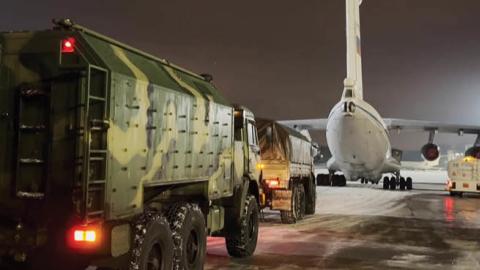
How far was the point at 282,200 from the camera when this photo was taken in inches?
675

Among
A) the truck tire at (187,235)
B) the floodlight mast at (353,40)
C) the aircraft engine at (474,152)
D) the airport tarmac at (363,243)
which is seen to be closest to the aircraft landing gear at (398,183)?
the aircraft engine at (474,152)

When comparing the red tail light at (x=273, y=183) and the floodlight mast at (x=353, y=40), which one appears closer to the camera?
the red tail light at (x=273, y=183)

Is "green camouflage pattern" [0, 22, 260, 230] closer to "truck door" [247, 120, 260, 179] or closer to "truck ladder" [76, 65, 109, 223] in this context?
"truck ladder" [76, 65, 109, 223]

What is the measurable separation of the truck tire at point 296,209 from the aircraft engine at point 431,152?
25720 millimetres

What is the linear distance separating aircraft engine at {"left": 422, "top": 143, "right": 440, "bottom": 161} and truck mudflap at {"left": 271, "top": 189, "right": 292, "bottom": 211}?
27955mm

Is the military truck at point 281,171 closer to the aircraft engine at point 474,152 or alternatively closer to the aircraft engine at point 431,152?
the aircraft engine at point 431,152

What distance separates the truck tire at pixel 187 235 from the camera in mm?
7246

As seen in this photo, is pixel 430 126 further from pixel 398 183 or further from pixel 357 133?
pixel 357 133

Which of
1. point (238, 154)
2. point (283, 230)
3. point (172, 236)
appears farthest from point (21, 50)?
point (283, 230)

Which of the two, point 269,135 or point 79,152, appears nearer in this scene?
point 79,152

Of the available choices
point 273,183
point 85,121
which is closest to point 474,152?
point 273,183

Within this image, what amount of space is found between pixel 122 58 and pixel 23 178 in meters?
1.75

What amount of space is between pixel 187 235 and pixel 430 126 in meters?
41.9

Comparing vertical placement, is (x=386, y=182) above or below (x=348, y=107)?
below
